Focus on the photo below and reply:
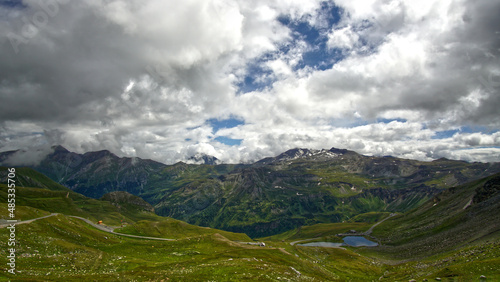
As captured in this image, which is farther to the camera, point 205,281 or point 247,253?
point 247,253

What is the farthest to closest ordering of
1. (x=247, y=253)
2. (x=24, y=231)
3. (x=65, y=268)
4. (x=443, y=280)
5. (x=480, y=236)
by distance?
(x=480, y=236)
(x=247, y=253)
(x=24, y=231)
(x=65, y=268)
(x=443, y=280)

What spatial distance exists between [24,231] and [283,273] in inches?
3124

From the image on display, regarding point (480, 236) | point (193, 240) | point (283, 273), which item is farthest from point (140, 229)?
point (480, 236)

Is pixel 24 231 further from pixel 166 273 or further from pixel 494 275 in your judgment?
pixel 494 275

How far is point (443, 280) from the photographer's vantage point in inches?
1911

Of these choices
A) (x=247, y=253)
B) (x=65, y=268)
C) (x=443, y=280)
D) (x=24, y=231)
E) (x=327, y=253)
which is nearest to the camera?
(x=443, y=280)

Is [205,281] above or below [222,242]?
above

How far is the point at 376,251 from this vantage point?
19350 centimetres

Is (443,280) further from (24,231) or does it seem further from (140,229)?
(140,229)

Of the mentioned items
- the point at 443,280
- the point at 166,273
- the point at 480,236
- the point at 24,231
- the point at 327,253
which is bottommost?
the point at 327,253

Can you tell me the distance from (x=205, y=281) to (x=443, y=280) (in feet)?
154

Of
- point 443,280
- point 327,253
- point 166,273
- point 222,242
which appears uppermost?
point 166,273

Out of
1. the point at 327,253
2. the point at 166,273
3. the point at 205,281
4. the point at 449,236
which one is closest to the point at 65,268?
the point at 166,273

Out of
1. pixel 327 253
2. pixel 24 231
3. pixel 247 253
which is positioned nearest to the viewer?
pixel 24 231
